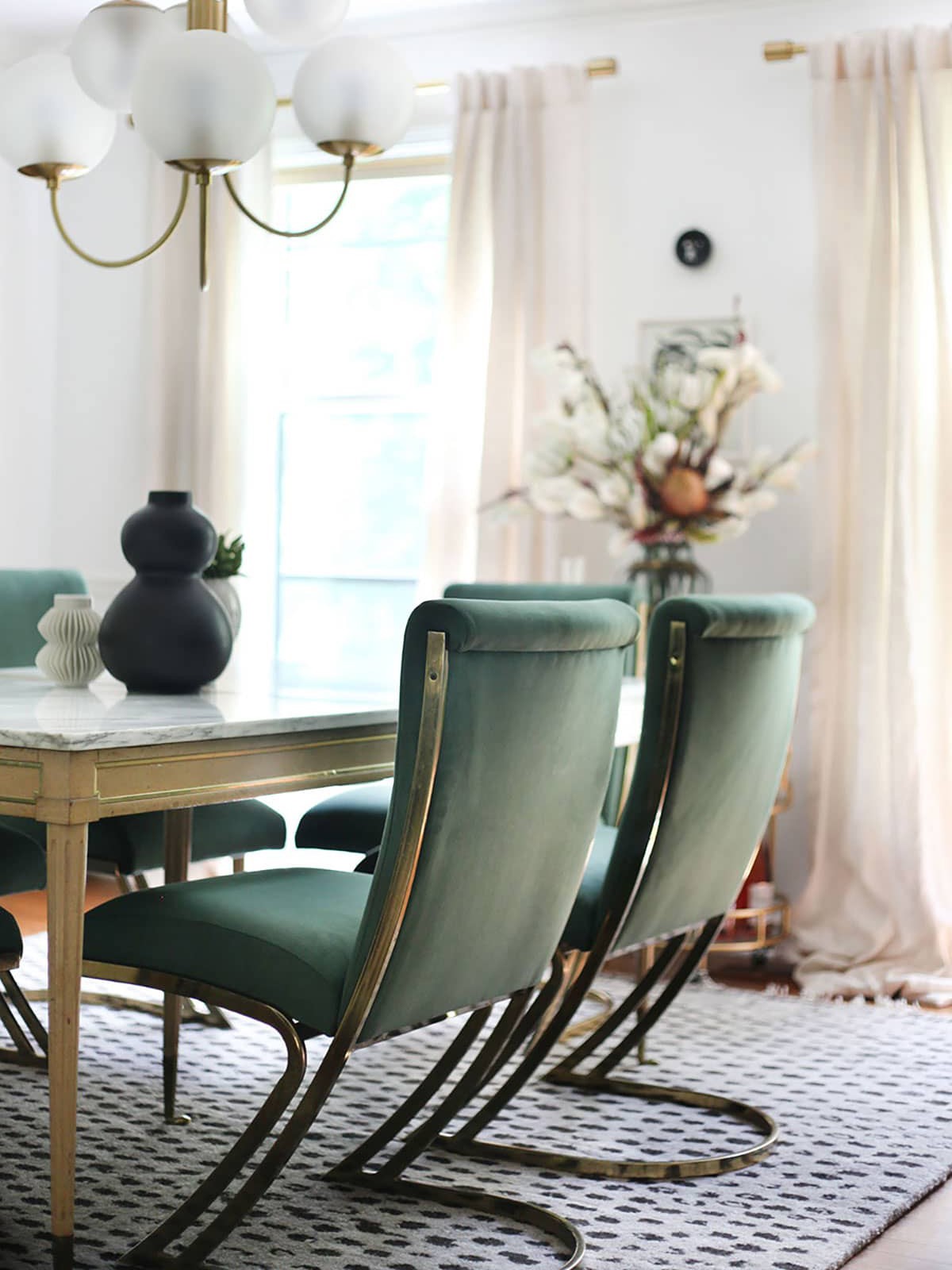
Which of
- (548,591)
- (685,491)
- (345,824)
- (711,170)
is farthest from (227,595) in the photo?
(711,170)

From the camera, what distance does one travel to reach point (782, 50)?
4.20 m

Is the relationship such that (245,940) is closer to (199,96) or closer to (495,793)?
(495,793)

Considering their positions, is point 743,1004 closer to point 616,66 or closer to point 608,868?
point 608,868

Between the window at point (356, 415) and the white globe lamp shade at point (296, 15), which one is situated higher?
the white globe lamp shade at point (296, 15)

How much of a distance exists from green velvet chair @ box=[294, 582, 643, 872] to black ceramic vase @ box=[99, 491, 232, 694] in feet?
1.68

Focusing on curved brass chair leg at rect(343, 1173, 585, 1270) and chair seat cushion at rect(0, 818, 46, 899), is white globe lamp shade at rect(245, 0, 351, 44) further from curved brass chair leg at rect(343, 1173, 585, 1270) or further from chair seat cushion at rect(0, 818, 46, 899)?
curved brass chair leg at rect(343, 1173, 585, 1270)

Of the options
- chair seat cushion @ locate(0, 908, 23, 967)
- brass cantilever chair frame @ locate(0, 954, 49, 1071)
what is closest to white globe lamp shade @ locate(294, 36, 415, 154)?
chair seat cushion @ locate(0, 908, 23, 967)

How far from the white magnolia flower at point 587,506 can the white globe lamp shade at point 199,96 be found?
168 centimetres

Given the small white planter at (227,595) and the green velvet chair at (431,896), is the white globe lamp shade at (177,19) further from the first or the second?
the green velvet chair at (431,896)

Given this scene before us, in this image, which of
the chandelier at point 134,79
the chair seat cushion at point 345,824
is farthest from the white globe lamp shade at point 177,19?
the chair seat cushion at point 345,824

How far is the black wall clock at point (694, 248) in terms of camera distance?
4371mm

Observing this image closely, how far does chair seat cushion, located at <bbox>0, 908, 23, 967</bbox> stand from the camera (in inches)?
78.8

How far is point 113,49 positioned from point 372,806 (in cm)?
148

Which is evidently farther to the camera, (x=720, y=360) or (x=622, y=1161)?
(x=720, y=360)
